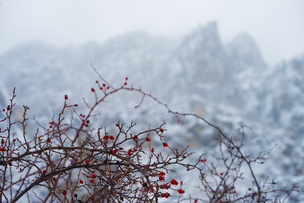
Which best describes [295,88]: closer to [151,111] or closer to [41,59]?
[151,111]

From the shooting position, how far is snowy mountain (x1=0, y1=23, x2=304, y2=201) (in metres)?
89.1

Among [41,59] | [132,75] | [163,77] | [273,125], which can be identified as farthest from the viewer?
[41,59]

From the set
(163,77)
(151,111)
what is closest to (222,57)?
(163,77)

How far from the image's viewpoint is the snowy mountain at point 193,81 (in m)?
89.1

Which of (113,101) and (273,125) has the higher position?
(113,101)

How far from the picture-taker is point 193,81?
115125 millimetres

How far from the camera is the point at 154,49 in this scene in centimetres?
15838

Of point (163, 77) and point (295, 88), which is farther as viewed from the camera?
point (163, 77)

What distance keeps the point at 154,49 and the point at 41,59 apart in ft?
227

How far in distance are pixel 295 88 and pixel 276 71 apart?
1697cm

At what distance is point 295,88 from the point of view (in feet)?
335

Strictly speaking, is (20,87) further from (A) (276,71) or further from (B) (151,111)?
(A) (276,71)

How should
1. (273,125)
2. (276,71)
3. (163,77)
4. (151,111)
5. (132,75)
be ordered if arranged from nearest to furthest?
(151,111) → (273,125) → (276,71) → (163,77) → (132,75)

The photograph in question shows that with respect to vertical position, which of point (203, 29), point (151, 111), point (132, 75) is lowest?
point (151, 111)
